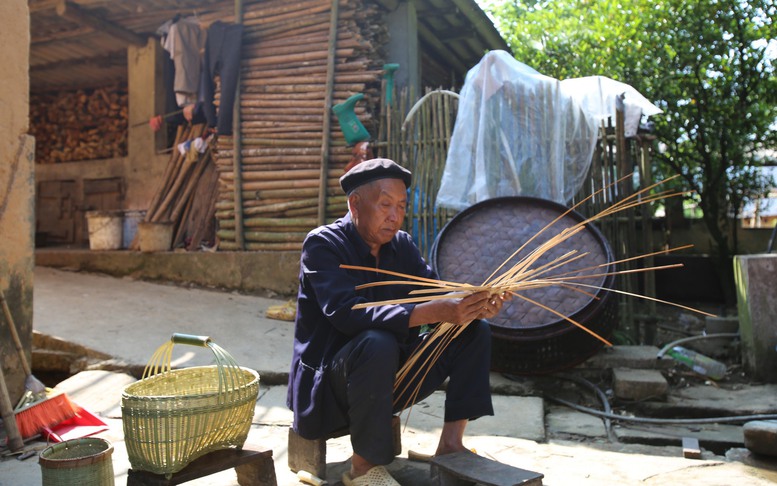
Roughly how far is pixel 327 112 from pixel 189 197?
7.74 feet

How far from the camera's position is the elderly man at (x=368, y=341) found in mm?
2062

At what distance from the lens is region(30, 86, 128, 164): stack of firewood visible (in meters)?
9.57

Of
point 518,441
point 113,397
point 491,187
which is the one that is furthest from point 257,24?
point 518,441

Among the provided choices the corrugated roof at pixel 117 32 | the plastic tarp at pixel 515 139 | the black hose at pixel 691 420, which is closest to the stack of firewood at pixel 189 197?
the corrugated roof at pixel 117 32

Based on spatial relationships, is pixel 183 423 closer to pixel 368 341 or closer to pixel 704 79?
pixel 368 341

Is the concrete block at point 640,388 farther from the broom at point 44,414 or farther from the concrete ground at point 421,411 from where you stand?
the broom at point 44,414

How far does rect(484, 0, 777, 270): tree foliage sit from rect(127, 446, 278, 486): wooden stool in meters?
7.41

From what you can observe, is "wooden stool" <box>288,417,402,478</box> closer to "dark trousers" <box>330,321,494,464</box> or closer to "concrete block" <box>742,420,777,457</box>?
"dark trousers" <box>330,321,494,464</box>

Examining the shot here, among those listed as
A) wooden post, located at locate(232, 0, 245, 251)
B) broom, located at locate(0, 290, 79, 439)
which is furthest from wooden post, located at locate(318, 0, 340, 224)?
broom, located at locate(0, 290, 79, 439)

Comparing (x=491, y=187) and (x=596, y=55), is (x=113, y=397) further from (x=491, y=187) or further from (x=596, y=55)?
(x=596, y=55)

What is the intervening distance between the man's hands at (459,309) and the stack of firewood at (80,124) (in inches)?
340

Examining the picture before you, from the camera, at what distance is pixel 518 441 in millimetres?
2914

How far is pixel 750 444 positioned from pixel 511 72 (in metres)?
3.47

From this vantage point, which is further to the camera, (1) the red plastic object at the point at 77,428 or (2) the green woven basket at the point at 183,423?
(1) the red plastic object at the point at 77,428
